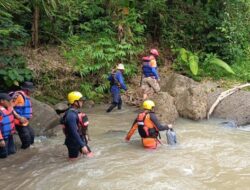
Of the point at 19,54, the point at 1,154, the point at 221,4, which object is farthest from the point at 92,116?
the point at 221,4

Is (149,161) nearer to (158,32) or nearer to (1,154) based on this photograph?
(1,154)

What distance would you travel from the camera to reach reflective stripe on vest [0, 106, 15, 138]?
849cm

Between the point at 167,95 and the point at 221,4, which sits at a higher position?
the point at 221,4

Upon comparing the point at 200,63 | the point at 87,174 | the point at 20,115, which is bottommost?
the point at 87,174

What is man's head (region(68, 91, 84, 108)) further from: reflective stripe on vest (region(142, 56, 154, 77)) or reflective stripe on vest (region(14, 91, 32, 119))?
reflective stripe on vest (region(142, 56, 154, 77))

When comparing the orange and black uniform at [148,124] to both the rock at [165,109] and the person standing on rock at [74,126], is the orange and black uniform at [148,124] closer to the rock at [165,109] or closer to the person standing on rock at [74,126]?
the person standing on rock at [74,126]

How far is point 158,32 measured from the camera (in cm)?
1706

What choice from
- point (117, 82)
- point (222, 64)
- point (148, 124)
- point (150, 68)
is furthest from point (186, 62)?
point (148, 124)

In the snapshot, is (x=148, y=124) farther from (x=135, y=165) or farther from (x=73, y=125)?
(x=73, y=125)

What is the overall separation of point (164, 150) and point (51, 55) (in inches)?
247

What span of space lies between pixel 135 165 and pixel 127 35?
7.59m

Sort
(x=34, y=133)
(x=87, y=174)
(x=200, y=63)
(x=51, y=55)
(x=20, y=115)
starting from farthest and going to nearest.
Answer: (x=200, y=63), (x=51, y=55), (x=34, y=133), (x=20, y=115), (x=87, y=174)

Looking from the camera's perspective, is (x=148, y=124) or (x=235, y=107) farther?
(x=235, y=107)

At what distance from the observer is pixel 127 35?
15.1 metres
